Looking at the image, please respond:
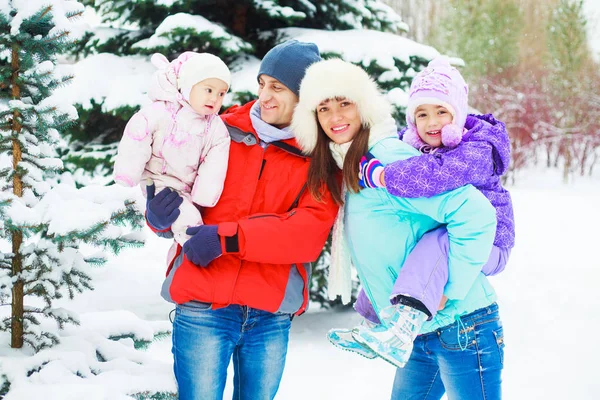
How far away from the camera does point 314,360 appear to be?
190 inches

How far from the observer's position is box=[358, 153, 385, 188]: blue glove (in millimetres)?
2059

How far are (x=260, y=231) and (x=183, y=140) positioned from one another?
517 millimetres

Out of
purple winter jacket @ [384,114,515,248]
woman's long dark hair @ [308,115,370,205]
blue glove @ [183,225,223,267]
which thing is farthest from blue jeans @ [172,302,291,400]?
purple winter jacket @ [384,114,515,248]

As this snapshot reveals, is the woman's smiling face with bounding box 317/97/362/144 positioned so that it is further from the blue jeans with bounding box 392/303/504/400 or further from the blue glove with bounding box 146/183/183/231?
the blue jeans with bounding box 392/303/504/400

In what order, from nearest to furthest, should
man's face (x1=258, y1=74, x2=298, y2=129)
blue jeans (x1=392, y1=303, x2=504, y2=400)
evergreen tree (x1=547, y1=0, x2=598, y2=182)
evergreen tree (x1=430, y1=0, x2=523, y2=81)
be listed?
blue jeans (x1=392, y1=303, x2=504, y2=400), man's face (x1=258, y1=74, x2=298, y2=129), evergreen tree (x1=547, y1=0, x2=598, y2=182), evergreen tree (x1=430, y1=0, x2=523, y2=81)

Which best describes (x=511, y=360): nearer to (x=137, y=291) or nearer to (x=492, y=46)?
(x=137, y=291)

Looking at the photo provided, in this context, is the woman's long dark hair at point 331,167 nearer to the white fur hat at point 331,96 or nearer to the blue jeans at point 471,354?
the white fur hat at point 331,96

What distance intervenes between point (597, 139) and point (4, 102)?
21.2 m

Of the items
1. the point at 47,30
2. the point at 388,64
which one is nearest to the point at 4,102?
the point at 47,30

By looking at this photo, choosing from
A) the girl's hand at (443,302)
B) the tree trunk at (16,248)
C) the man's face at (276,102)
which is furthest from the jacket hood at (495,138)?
the tree trunk at (16,248)

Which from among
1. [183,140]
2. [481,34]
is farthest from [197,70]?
[481,34]

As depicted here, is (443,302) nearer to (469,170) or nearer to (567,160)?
(469,170)

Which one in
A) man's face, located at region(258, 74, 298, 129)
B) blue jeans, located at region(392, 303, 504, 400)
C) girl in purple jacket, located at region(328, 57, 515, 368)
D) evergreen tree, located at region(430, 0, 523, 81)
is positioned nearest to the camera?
girl in purple jacket, located at region(328, 57, 515, 368)

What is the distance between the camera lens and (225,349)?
7.27 ft
